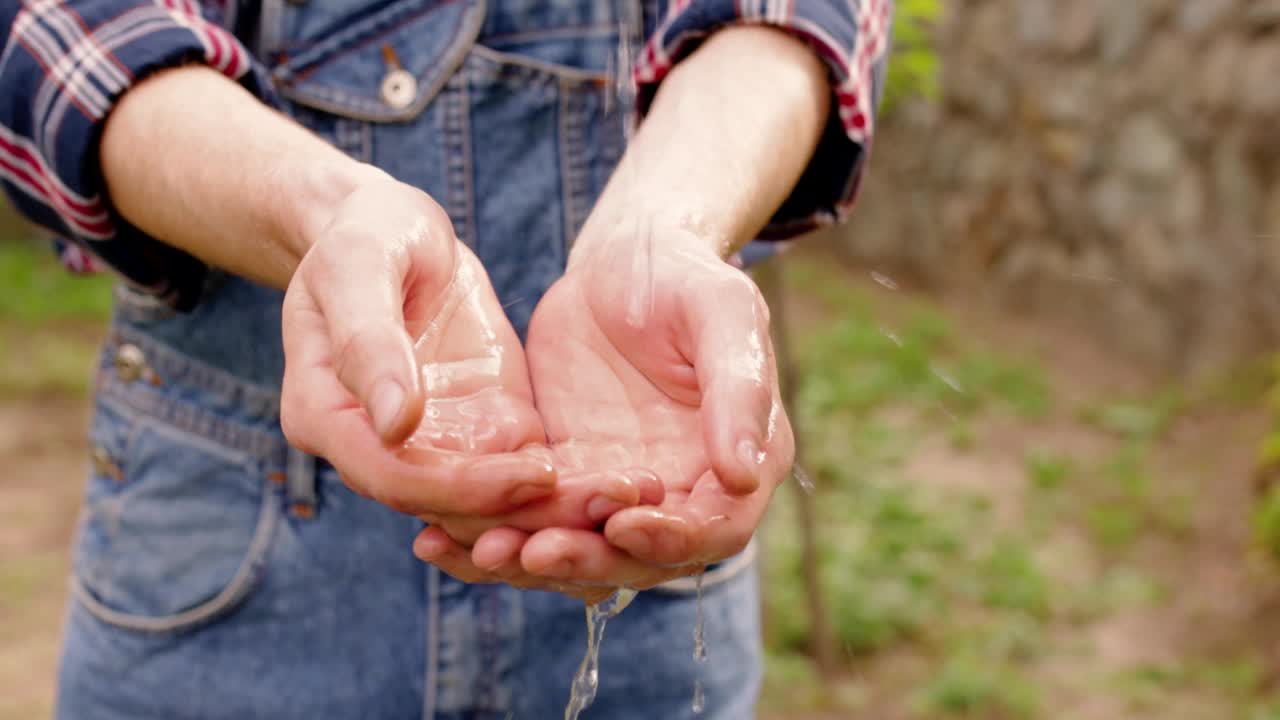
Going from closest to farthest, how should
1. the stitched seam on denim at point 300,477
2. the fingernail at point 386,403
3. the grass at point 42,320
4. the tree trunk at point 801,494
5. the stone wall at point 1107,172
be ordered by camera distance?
the fingernail at point 386,403 → the stitched seam on denim at point 300,477 → the tree trunk at point 801,494 → the stone wall at point 1107,172 → the grass at point 42,320

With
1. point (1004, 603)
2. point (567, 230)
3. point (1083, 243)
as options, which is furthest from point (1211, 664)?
point (567, 230)

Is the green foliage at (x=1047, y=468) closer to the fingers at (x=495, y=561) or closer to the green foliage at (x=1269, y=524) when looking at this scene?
the green foliage at (x=1269, y=524)

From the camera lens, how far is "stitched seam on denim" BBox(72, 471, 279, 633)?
1277 mm

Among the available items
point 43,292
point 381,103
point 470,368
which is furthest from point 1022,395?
point 43,292

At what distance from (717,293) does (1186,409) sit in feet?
15.1

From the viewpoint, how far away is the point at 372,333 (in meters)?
0.90

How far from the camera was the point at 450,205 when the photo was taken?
51.1 inches

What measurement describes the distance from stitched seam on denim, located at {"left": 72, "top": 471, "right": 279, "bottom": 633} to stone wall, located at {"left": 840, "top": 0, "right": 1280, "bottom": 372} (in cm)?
458

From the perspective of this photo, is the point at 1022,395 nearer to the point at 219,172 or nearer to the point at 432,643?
the point at 432,643

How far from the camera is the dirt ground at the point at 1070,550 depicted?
3.60 metres

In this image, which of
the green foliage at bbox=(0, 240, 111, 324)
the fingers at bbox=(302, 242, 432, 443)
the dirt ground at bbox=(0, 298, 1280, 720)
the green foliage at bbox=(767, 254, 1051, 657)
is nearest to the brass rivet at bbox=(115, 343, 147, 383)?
the fingers at bbox=(302, 242, 432, 443)

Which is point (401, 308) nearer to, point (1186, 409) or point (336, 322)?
point (336, 322)

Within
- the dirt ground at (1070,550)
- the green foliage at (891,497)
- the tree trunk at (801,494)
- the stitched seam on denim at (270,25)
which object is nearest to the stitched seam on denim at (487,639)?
the stitched seam on denim at (270,25)

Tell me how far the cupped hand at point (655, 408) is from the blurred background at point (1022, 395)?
1.89 m
